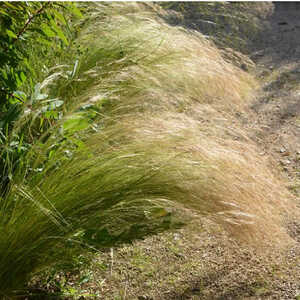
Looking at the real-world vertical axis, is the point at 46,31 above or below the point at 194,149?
above

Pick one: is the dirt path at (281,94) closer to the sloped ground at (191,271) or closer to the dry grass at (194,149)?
the dry grass at (194,149)

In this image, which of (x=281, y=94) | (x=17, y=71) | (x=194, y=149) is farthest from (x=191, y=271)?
A: (x=281, y=94)

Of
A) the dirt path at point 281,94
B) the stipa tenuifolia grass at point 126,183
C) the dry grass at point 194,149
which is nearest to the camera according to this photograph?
the stipa tenuifolia grass at point 126,183

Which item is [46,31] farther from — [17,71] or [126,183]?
[126,183]

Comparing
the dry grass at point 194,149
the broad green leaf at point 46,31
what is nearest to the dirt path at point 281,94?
the dry grass at point 194,149

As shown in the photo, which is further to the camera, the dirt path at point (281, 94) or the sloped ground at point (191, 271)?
the dirt path at point (281, 94)

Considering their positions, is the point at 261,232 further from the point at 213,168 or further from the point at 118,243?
the point at 118,243

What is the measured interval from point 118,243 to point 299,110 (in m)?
2.32

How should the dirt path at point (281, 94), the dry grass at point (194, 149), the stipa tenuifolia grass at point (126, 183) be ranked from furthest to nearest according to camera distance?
the dirt path at point (281, 94), the dry grass at point (194, 149), the stipa tenuifolia grass at point (126, 183)

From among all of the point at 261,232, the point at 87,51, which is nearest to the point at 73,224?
the point at 261,232

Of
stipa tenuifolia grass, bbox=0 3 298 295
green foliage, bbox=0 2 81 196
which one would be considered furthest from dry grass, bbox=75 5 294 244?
green foliage, bbox=0 2 81 196

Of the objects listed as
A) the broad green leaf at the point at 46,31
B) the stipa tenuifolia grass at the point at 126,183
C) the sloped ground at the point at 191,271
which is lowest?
the sloped ground at the point at 191,271

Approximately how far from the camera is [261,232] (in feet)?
5.22

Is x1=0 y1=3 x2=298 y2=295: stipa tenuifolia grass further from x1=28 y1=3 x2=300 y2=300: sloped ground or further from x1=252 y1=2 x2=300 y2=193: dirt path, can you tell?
x1=252 y1=2 x2=300 y2=193: dirt path
